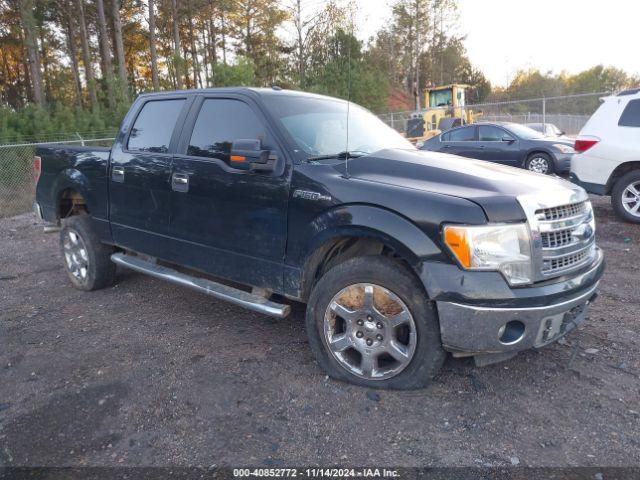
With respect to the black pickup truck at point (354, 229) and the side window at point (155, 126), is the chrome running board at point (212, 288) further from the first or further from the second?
the side window at point (155, 126)

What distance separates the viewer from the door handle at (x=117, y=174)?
4.57m

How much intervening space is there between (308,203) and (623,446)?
2.22m

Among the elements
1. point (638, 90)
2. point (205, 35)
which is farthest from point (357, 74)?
point (638, 90)

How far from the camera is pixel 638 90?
7.61 meters

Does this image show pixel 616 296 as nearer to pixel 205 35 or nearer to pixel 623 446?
pixel 623 446

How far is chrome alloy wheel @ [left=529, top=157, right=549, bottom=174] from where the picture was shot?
1158 cm

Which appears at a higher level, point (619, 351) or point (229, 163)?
point (229, 163)

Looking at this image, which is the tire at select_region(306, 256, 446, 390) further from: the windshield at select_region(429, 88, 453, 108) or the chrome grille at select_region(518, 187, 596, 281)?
the windshield at select_region(429, 88, 453, 108)

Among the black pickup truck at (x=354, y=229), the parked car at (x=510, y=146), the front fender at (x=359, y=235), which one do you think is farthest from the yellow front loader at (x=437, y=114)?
the front fender at (x=359, y=235)

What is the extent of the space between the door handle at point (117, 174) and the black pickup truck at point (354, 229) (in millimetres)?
22

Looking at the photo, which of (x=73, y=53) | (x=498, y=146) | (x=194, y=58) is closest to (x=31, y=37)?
(x=73, y=53)

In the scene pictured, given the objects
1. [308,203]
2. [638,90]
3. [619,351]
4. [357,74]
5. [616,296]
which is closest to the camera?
[308,203]

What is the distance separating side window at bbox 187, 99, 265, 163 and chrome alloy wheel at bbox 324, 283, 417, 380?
1367 millimetres

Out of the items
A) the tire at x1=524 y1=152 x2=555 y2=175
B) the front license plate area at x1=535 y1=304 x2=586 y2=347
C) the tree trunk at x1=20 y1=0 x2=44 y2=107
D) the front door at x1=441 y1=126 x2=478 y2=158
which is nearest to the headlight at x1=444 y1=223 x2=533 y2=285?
the front license plate area at x1=535 y1=304 x2=586 y2=347
